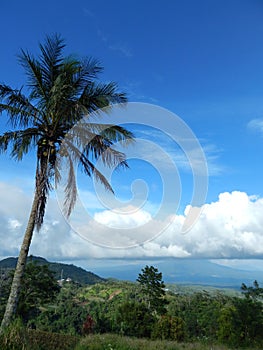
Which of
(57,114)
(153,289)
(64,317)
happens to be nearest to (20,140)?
(57,114)

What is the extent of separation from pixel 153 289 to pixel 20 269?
3351 cm

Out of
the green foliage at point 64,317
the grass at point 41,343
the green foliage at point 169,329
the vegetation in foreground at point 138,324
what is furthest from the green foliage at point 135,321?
the grass at point 41,343

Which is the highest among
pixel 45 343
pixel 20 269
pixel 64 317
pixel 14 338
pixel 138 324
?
pixel 20 269

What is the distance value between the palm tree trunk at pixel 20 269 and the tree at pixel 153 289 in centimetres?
3247

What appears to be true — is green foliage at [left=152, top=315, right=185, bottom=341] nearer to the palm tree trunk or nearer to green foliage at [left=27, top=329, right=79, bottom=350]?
green foliage at [left=27, top=329, right=79, bottom=350]

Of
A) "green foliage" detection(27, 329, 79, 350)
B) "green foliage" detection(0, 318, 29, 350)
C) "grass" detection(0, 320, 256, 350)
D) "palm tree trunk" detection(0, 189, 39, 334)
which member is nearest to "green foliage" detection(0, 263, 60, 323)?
"palm tree trunk" detection(0, 189, 39, 334)

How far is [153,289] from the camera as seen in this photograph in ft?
132

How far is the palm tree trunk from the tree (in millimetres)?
32470

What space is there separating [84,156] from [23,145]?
77.7 inches

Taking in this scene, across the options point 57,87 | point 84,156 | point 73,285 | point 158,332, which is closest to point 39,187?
point 84,156

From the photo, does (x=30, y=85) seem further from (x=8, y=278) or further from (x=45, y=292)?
(x=8, y=278)

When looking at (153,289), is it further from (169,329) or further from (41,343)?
(41,343)

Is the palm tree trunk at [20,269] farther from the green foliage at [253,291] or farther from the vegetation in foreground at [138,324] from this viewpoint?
the green foliage at [253,291]

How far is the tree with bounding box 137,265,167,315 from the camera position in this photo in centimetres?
3925
